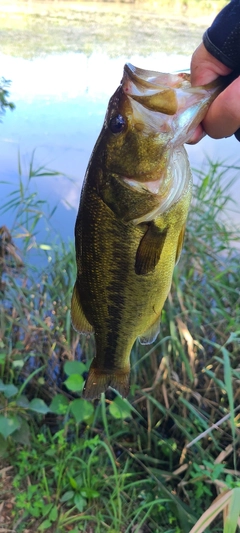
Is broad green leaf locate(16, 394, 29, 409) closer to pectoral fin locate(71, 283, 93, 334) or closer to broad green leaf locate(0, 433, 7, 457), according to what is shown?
broad green leaf locate(0, 433, 7, 457)

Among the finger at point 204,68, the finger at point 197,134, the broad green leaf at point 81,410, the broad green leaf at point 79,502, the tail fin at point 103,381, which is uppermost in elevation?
the finger at point 204,68

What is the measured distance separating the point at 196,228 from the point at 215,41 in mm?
1492

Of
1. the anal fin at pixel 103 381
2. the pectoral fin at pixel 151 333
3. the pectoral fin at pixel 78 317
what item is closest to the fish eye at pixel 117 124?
the pectoral fin at pixel 78 317

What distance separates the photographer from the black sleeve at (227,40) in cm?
112

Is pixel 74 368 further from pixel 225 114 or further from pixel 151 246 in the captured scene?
pixel 225 114

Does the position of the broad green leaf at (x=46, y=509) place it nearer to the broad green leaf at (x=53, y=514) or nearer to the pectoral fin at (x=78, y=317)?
the broad green leaf at (x=53, y=514)

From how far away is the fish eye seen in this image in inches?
46.2

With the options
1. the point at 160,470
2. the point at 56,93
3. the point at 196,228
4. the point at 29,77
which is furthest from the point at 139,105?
the point at 29,77

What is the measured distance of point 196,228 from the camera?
257cm

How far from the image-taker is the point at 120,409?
2.24 metres

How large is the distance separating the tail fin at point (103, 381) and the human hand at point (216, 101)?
0.89 metres

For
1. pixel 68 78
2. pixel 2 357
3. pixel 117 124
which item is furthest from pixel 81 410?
pixel 68 78

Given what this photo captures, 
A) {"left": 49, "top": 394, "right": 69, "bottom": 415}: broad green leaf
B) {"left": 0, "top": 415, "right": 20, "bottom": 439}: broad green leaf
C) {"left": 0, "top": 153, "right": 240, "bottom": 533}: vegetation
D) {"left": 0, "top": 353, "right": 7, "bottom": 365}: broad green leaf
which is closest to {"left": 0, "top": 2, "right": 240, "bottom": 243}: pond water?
{"left": 0, "top": 153, "right": 240, "bottom": 533}: vegetation

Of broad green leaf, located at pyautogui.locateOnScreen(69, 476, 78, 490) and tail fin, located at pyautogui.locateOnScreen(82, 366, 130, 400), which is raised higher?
tail fin, located at pyautogui.locateOnScreen(82, 366, 130, 400)
